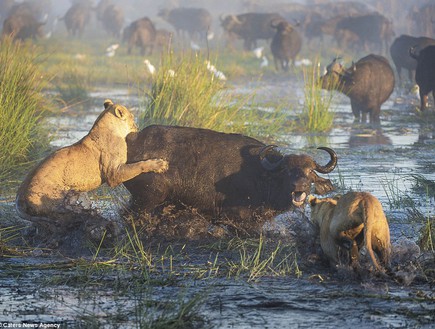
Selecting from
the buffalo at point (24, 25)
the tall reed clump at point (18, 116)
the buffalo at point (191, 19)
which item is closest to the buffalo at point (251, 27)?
the buffalo at point (24, 25)

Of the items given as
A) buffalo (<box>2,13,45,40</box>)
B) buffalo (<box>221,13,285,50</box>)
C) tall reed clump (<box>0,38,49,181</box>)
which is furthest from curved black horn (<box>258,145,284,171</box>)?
buffalo (<box>221,13,285,50</box>)

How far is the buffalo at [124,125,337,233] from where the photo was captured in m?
8.19

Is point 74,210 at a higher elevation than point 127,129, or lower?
lower

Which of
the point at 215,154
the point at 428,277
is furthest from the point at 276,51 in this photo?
the point at 428,277

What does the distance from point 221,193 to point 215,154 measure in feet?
1.17

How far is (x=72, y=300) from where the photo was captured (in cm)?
594

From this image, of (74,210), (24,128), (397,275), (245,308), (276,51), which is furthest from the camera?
(276,51)

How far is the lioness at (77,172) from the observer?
7809mm

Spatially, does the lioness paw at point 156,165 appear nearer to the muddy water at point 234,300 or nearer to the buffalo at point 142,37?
the muddy water at point 234,300

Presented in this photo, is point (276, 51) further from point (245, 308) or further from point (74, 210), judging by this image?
point (245, 308)

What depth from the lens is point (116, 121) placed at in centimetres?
816

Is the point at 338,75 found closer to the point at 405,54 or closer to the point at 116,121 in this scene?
the point at 405,54

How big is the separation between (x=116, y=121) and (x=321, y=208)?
7.56 feet

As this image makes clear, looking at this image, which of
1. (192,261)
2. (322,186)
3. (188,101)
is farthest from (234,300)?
(188,101)
